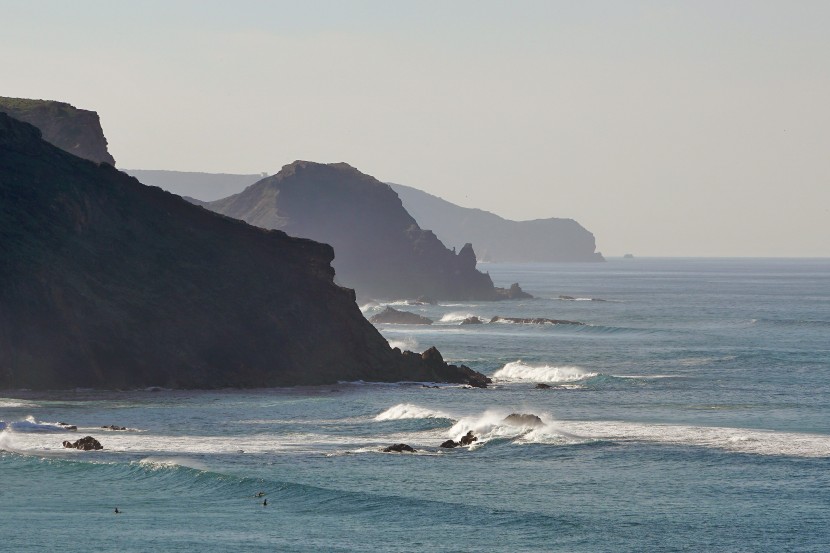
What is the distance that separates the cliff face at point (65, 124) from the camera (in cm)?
12193

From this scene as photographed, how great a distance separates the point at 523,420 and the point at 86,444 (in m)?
21.5

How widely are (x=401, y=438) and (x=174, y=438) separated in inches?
432

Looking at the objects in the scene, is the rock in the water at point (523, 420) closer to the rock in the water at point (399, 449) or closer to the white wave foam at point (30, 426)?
the rock in the water at point (399, 449)

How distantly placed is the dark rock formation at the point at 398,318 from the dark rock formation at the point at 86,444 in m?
117

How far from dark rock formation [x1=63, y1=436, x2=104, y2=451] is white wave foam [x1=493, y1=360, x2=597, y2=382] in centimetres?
4746

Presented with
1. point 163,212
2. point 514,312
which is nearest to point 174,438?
point 163,212

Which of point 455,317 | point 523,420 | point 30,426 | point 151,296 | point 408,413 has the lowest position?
point 408,413

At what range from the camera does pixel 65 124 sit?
4906 inches

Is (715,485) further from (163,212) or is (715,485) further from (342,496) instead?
(163,212)

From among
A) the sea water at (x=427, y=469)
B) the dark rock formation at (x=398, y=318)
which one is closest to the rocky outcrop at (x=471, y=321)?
the dark rock formation at (x=398, y=318)

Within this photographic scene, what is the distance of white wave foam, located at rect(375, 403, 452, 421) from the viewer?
6988 centimetres

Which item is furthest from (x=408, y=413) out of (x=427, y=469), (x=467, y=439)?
(x=427, y=469)

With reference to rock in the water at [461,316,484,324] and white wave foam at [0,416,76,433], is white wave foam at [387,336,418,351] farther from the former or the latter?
white wave foam at [0,416,76,433]

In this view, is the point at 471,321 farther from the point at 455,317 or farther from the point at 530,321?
the point at 455,317
